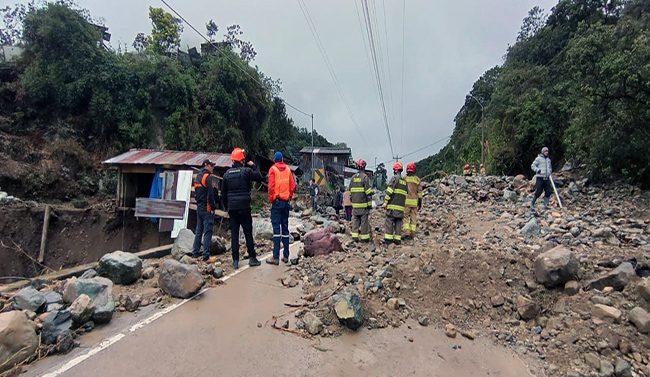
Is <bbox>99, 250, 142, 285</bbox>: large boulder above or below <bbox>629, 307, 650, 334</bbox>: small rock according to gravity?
above

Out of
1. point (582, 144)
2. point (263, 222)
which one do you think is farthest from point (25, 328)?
point (582, 144)

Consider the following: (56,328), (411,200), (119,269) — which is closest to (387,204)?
(411,200)

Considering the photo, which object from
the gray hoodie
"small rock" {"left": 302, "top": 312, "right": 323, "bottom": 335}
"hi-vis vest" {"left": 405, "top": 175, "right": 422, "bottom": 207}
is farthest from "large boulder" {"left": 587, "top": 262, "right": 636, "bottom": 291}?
the gray hoodie

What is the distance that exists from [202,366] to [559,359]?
11.5ft

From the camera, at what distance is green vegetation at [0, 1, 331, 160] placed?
18.5 metres

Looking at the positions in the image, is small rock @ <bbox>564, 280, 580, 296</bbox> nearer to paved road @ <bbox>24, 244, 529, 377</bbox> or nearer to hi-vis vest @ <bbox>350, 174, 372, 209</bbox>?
paved road @ <bbox>24, 244, 529, 377</bbox>

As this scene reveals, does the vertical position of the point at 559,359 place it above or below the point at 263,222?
below

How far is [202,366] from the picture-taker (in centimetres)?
290

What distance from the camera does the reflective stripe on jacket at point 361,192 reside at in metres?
7.34

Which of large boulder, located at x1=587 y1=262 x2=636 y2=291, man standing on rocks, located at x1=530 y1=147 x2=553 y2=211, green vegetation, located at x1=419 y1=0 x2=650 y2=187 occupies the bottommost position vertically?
large boulder, located at x1=587 y1=262 x2=636 y2=291

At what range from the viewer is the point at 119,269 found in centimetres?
458

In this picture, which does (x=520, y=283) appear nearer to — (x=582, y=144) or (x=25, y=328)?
(x=25, y=328)

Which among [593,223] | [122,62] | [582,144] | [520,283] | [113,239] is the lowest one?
[113,239]

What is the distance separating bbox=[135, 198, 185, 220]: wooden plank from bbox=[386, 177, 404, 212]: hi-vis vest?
7.83 meters
